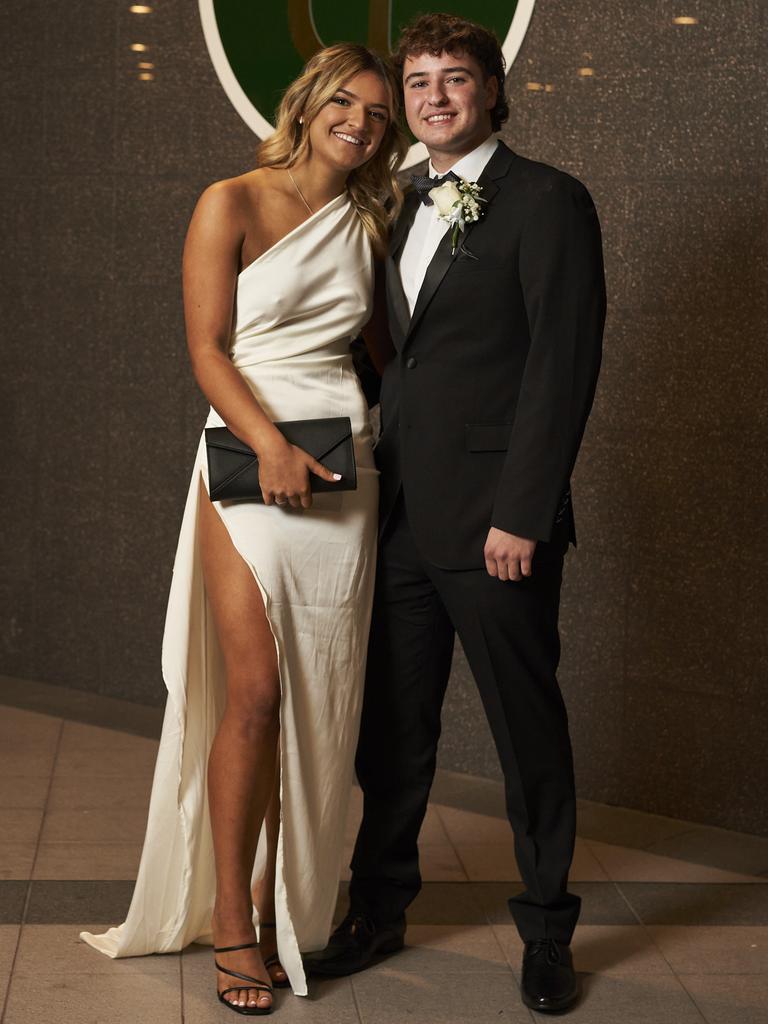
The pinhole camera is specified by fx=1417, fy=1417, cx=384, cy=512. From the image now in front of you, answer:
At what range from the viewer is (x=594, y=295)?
2.37m

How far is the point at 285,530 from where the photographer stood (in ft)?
8.18

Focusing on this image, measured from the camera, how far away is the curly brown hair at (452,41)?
7.98ft

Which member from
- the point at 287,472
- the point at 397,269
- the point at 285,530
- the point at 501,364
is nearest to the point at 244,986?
the point at 285,530

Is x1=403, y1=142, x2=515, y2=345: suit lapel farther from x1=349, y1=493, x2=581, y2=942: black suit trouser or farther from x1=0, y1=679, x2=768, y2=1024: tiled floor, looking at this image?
x1=0, y1=679, x2=768, y2=1024: tiled floor

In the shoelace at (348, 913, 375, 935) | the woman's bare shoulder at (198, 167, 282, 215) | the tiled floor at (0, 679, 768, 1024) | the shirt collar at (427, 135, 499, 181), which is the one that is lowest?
the tiled floor at (0, 679, 768, 1024)

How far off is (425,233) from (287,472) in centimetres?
51

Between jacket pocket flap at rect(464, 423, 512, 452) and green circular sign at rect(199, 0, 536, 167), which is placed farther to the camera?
green circular sign at rect(199, 0, 536, 167)

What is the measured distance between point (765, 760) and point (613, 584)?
566mm

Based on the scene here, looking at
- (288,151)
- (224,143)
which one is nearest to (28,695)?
(224,143)

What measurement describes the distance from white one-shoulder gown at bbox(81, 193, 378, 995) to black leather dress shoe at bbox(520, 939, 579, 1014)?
0.38 meters

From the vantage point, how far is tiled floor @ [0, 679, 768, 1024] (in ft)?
8.20

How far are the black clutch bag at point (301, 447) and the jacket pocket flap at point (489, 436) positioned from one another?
210 mm

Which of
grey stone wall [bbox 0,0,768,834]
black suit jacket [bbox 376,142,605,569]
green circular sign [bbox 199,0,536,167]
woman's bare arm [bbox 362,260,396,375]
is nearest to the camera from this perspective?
black suit jacket [bbox 376,142,605,569]


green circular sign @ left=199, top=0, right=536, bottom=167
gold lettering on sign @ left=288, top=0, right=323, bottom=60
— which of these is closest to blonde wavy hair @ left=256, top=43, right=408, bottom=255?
green circular sign @ left=199, top=0, right=536, bottom=167
